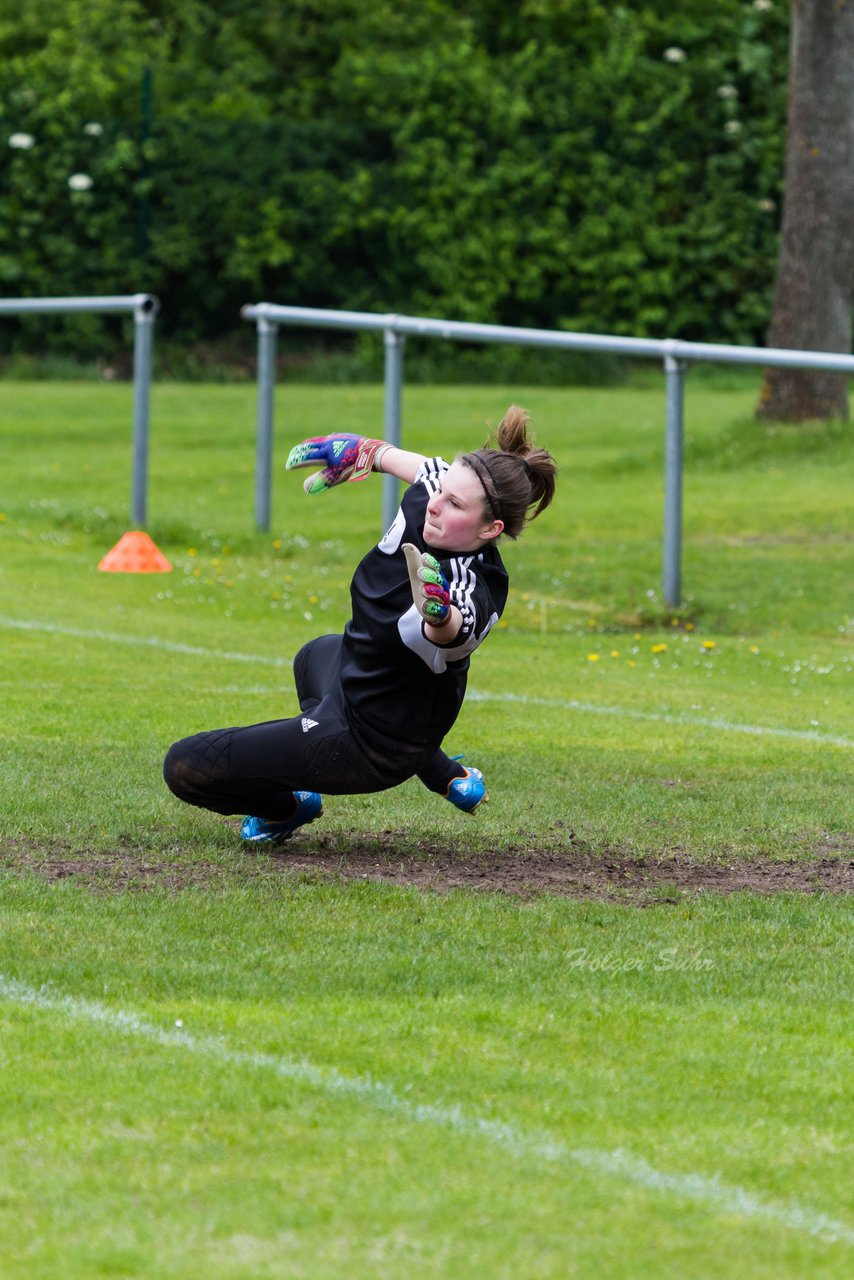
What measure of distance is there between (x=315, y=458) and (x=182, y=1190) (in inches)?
119

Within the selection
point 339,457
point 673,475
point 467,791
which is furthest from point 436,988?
point 673,475

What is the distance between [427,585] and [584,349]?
7.87 meters

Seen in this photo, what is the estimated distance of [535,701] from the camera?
924 centimetres

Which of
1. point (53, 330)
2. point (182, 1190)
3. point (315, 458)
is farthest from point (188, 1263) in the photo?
point (53, 330)

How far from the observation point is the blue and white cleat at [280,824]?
6234 millimetres

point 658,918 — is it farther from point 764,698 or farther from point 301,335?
point 301,335

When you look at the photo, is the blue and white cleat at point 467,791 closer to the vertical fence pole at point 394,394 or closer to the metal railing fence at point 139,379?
the vertical fence pole at point 394,394

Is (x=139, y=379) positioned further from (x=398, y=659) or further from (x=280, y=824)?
(x=398, y=659)

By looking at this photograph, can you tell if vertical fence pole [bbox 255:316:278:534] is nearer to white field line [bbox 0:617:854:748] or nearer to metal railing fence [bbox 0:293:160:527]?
metal railing fence [bbox 0:293:160:527]

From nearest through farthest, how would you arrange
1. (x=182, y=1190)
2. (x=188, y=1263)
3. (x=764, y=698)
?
(x=188, y=1263) < (x=182, y=1190) < (x=764, y=698)

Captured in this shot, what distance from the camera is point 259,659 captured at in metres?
10.1

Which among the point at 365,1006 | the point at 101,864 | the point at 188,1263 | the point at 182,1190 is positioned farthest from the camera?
the point at 101,864

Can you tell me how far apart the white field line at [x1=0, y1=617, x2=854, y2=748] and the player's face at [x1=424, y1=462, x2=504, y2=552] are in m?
3.23

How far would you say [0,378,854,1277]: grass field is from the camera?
345 centimetres
